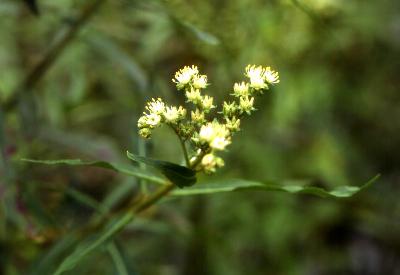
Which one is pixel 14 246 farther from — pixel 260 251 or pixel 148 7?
A: pixel 260 251

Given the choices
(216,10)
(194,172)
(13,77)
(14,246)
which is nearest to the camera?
(194,172)

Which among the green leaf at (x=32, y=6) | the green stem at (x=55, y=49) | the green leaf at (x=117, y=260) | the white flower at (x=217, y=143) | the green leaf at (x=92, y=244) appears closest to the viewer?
the white flower at (x=217, y=143)

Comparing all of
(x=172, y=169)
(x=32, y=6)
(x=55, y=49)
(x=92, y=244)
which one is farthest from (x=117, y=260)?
(x=55, y=49)

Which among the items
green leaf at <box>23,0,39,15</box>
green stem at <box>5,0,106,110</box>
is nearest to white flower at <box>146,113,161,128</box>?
green leaf at <box>23,0,39,15</box>

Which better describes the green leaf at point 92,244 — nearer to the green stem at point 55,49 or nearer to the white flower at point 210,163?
the white flower at point 210,163

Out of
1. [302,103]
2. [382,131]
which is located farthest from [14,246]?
[382,131]

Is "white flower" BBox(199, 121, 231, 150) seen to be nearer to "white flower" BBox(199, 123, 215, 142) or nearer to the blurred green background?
"white flower" BBox(199, 123, 215, 142)

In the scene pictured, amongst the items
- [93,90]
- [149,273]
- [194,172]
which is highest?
[93,90]

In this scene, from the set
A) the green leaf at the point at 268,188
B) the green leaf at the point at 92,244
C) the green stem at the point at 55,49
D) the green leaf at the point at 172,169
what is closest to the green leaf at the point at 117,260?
the green leaf at the point at 92,244
